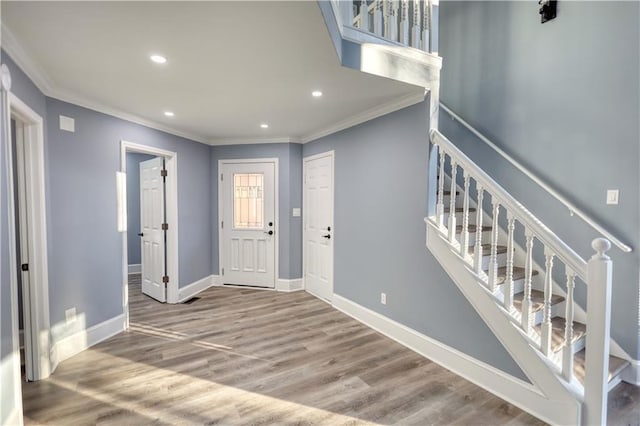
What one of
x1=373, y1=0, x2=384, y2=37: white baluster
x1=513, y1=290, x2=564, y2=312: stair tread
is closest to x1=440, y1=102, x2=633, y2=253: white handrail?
x1=513, y1=290, x2=564, y2=312: stair tread

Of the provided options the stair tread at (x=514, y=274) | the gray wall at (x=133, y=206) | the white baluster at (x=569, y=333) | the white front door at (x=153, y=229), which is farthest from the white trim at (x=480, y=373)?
the gray wall at (x=133, y=206)

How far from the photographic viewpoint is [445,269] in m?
2.62

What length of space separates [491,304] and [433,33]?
2.36m

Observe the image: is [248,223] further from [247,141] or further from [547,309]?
[547,309]

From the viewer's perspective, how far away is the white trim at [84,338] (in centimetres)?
264

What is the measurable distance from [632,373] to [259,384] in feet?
9.30

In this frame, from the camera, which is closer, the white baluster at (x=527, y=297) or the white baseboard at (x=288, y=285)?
the white baluster at (x=527, y=297)

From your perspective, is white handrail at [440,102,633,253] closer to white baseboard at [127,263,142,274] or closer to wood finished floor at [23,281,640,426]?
wood finished floor at [23,281,640,426]

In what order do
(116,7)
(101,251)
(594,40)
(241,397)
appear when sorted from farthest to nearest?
(101,251)
(594,40)
(241,397)
(116,7)

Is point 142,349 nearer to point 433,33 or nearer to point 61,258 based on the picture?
point 61,258

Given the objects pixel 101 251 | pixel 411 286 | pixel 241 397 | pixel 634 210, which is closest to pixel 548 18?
pixel 634 210

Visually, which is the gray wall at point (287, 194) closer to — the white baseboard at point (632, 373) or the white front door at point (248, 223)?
the white front door at point (248, 223)

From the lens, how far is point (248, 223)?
4.90 m

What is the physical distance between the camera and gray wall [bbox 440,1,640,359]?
7.84ft
